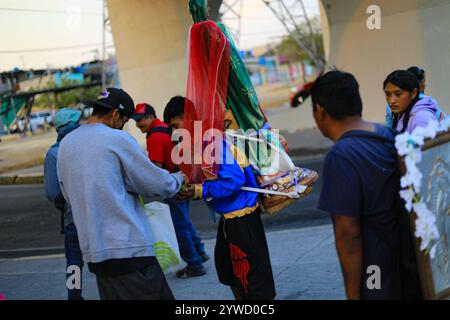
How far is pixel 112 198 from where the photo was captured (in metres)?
3.47

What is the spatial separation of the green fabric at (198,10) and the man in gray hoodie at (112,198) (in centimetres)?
107

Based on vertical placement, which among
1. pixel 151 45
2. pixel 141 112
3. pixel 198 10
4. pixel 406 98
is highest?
pixel 151 45

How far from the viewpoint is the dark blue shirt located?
278 centimetres

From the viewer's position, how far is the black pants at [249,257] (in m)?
4.06

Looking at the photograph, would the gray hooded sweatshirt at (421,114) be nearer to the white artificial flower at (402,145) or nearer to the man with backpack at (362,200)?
the man with backpack at (362,200)

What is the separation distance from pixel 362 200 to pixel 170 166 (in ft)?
10.8

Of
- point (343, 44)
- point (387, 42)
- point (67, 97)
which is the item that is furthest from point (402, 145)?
point (67, 97)

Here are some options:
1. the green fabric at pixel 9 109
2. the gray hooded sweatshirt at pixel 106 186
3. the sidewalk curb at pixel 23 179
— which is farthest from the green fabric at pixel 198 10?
the green fabric at pixel 9 109

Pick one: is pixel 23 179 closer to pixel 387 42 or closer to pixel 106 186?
pixel 387 42

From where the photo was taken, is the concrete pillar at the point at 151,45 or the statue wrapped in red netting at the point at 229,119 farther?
the concrete pillar at the point at 151,45

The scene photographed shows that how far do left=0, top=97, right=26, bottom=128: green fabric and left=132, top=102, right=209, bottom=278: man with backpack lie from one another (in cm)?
1750

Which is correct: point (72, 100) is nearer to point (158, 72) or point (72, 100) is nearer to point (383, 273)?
point (158, 72)

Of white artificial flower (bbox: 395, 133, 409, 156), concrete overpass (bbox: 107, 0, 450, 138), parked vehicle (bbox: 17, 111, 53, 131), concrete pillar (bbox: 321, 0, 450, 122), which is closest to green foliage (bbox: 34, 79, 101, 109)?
parked vehicle (bbox: 17, 111, 53, 131)

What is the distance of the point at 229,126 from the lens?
165 inches
